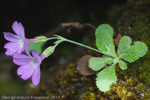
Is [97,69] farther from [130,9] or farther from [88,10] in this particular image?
[88,10]

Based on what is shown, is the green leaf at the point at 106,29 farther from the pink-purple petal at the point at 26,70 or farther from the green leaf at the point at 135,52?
the pink-purple petal at the point at 26,70

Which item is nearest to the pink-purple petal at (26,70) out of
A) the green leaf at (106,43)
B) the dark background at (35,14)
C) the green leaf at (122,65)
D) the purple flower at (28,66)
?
the purple flower at (28,66)

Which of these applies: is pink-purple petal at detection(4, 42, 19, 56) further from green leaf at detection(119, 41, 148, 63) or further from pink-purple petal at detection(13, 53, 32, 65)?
green leaf at detection(119, 41, 148, 63)

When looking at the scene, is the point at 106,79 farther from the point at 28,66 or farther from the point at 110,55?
the point at 28,66

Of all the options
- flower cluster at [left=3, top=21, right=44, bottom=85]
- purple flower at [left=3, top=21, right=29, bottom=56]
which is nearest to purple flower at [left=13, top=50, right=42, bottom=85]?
flower cluster at [left=3, top=21, right=44, bottom=85]

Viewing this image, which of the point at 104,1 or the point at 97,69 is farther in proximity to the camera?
the point at 104,1

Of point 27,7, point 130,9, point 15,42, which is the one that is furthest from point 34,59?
point 27,7
